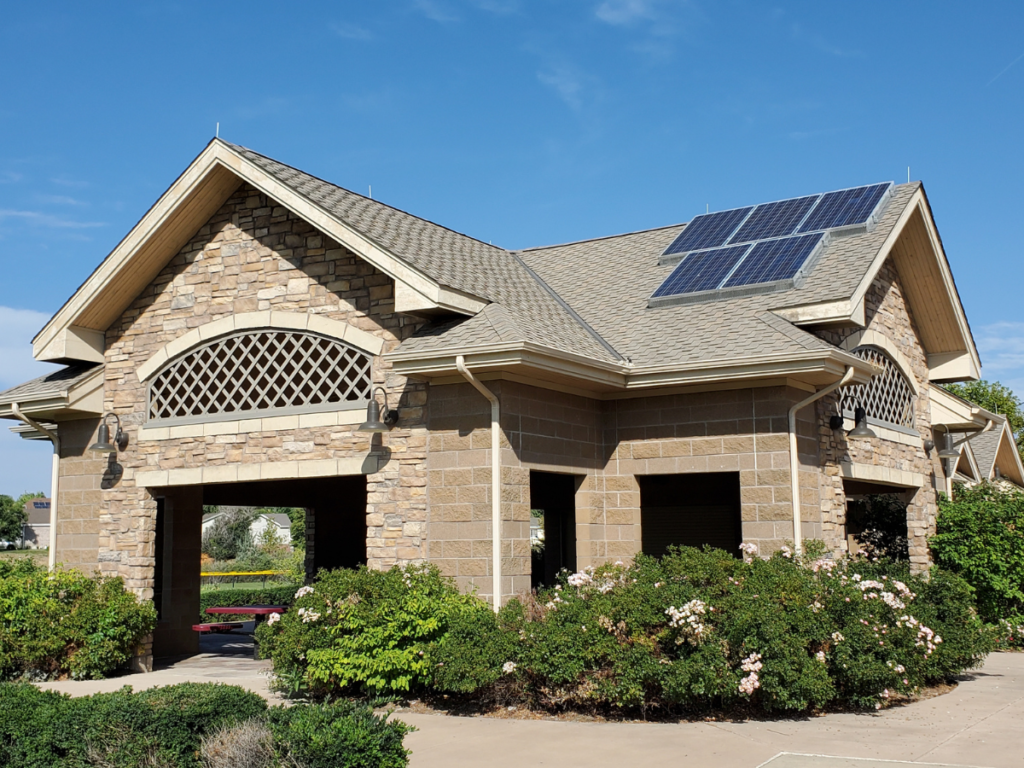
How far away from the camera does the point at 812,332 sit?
1418cm

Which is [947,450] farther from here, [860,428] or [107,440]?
[107,440]

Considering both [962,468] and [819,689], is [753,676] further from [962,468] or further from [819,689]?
[962,468]

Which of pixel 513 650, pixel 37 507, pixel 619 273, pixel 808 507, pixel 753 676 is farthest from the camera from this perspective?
pixel 37 507

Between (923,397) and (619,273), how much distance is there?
619 cm

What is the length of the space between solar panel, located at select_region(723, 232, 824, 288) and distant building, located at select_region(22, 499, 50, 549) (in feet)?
323

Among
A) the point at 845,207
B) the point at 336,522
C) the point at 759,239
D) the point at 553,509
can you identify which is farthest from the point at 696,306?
the point at 336,522

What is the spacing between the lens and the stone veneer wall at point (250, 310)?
12891 millimetres

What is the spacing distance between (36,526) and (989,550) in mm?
113087

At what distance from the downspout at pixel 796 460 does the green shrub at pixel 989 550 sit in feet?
18.7

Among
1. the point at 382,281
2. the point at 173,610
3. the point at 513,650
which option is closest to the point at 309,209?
the point at 382,281

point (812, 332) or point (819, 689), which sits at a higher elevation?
point (812, 332)

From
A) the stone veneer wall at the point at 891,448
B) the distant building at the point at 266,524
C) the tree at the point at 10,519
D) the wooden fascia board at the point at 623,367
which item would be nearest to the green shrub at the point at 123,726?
the wooden fascia board at the point at 623,367

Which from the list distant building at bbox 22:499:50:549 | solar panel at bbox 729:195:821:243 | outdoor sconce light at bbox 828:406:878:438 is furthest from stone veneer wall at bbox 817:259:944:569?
distant building at bbox 22:499:50:549

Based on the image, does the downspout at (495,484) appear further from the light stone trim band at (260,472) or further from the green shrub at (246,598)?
the green shrub at (246,598)
